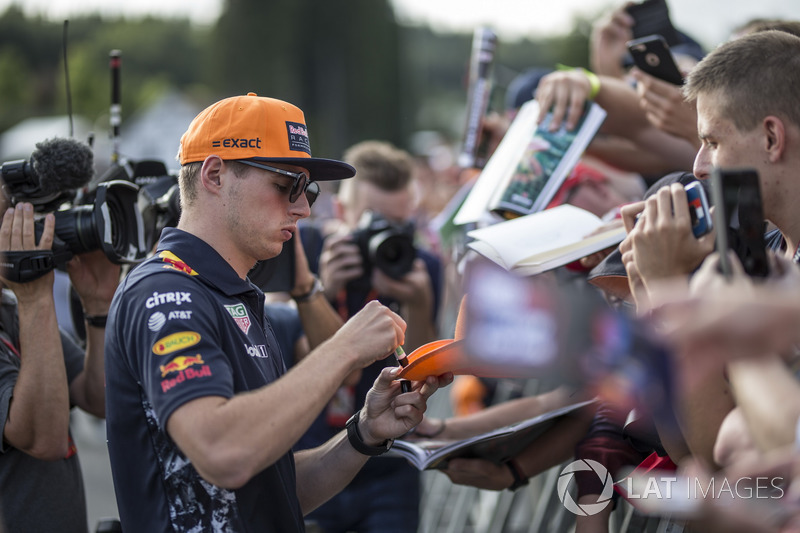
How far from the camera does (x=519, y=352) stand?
6.01 ft

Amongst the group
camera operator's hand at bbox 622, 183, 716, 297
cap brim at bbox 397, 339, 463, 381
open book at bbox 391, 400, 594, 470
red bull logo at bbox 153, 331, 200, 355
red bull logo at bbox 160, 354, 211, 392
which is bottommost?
open book at bbox 391, 400, 594, 470

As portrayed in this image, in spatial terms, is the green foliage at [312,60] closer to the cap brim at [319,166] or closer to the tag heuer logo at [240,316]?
the cap brim at [319,166]

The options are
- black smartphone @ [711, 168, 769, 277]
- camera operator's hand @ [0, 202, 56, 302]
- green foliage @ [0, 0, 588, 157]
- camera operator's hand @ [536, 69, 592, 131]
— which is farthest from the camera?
green foliage @ [0, 0, 588, 157]

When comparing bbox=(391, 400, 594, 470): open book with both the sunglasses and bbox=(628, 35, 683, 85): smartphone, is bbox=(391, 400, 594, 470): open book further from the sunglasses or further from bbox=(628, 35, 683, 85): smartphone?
bbox=(628, 35, 683, 85): smartphone

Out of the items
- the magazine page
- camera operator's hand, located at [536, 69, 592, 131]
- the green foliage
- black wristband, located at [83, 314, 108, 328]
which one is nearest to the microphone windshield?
black wristband, located at [83, 314, 108, 328]

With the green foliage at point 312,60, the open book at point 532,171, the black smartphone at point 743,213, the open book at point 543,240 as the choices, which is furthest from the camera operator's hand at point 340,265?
the green foliage at point 312,60

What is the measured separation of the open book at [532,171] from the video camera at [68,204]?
132cm

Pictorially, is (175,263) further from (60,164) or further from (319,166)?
(60,164)

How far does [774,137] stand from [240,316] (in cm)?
155

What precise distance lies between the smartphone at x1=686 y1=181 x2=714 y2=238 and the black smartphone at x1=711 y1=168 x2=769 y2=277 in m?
0.07

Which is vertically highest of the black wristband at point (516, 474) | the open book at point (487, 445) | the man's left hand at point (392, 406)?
the man's left hand at point (392, 406)

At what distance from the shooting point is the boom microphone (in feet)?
9.82

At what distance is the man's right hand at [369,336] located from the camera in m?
2.18

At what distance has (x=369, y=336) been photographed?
2.21 meters
